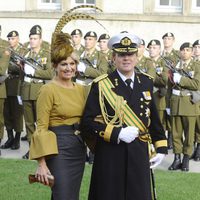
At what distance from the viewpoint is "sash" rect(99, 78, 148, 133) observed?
4.56m

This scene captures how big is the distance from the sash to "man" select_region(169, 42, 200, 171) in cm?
402

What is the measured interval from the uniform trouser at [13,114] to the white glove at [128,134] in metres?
5.71

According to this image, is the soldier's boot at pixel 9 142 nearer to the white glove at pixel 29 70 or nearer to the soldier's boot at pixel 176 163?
the white glove at pixel 29 70

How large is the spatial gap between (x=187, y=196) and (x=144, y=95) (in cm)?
264

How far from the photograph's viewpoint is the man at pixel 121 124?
4559mm

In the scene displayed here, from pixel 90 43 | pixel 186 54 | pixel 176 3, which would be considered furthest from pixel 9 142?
pixel 176 3

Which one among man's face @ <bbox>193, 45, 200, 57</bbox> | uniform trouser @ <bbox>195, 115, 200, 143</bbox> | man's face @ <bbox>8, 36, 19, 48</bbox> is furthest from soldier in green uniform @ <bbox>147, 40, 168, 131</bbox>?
man's face @ <bbox>8, 36, 19, 48</bbox>

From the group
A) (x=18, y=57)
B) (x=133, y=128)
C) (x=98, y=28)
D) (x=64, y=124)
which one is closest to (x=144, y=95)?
(x=133, y=128)

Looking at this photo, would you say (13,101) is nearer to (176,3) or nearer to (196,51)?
(196,51)

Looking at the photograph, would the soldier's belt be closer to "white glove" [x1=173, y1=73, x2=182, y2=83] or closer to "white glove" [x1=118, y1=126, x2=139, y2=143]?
"white glove" [x1=173, y1=73, x2=182, y2=83]

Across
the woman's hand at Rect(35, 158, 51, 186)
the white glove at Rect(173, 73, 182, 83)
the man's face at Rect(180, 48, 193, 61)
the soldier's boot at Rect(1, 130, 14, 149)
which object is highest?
the man's face at Rect(180, 48, 193, 61)

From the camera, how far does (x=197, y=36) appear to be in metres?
15.7

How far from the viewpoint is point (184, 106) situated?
8.71 meters

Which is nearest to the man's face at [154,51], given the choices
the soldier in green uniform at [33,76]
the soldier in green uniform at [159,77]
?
the soldier in green uniform at [159,77]
